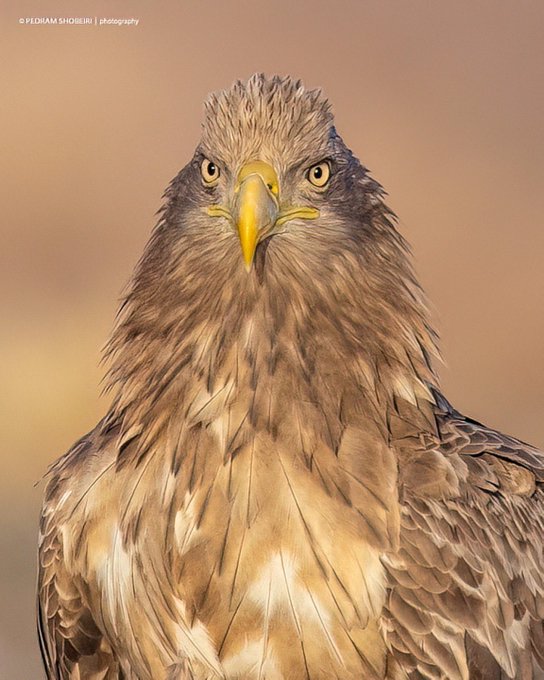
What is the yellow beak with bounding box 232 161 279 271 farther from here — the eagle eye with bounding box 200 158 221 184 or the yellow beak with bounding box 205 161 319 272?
the eagle eye with bounding box 200 158 221 184

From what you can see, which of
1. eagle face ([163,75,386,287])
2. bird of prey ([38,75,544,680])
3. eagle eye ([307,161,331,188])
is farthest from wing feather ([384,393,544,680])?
eagle eye ([307,161,331,188])

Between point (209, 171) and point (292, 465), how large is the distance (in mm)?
760

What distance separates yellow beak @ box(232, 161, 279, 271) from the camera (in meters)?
2.69

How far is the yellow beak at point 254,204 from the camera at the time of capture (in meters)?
2.69

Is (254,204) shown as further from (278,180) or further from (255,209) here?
(278,180)

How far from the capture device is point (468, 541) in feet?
9.61

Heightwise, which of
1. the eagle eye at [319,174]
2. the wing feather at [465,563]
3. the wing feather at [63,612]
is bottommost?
the wing feather at [63,612]

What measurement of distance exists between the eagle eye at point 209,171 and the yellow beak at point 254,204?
0.12m

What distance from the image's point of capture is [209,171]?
294 centimetres

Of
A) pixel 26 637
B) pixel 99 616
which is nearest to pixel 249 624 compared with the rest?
pixel 99 616

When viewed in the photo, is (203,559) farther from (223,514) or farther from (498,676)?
(498,676)

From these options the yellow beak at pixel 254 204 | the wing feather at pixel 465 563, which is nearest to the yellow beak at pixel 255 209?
the yellow beak at pixel 254 204

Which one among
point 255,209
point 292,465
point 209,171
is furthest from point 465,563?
point 209,171

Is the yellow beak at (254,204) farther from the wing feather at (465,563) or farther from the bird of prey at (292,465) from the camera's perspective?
the wing feather at (465,563)
